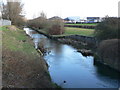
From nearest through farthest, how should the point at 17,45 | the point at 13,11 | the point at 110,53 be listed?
the point at 110,53
the point at 17,45
the point at 13,11

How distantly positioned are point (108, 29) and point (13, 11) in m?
36.9

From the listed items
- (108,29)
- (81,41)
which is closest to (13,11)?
(81,41)

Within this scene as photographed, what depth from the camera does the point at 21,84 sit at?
9.02 metres

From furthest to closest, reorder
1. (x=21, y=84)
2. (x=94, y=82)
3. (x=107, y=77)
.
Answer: (x=107, y=77), (x=94, y=82), (x=21, y=84)

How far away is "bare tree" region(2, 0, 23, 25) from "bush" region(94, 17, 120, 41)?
3431 centimetres

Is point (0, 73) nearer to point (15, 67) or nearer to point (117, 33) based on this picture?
point (15, 67)

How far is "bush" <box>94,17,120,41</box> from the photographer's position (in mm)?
22513

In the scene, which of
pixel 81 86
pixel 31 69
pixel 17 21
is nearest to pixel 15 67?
pixel 31 69

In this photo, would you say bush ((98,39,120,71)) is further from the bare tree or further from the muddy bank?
the bare tree

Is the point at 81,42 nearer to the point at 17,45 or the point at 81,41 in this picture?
the point at 81,41

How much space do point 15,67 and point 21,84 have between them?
6.65 feet

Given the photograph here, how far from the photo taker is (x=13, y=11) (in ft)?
176

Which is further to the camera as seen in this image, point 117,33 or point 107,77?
point 117,33

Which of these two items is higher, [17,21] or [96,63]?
[17,21]
